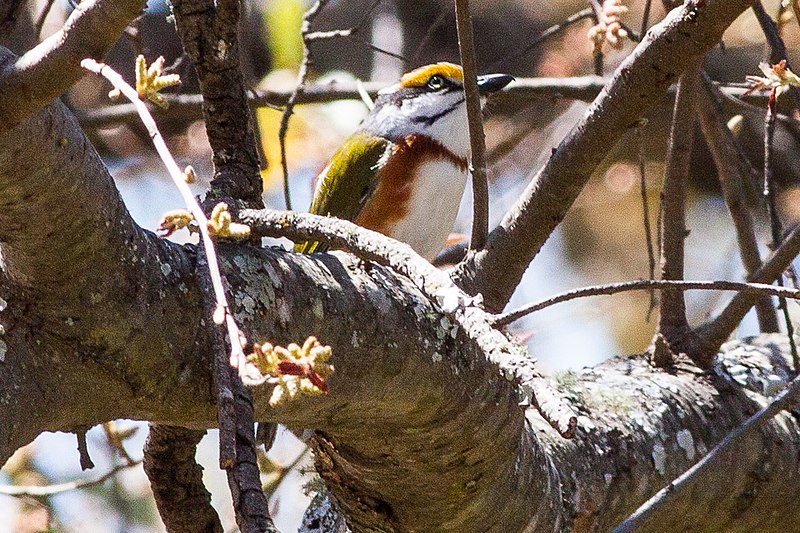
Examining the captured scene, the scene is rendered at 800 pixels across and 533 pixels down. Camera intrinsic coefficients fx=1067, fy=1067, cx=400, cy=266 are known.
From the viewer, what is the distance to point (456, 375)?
6.77ft

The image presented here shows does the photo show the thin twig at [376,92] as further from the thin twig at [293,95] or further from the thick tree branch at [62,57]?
the thick tree branch at [62,57]

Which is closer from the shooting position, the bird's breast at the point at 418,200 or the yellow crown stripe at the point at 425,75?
the bird's breast at the point at 418,200

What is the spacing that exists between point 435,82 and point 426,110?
0.17m

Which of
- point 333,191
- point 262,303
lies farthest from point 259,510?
point 333,191

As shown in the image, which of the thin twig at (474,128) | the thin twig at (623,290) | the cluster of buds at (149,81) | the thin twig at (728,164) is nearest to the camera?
the cluster of buds at (149,81)

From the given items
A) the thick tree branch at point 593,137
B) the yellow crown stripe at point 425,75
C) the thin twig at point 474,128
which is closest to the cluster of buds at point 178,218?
the thin twig at point 474,128

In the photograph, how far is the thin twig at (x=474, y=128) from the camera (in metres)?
2.27

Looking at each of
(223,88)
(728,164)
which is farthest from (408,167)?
(223,88)

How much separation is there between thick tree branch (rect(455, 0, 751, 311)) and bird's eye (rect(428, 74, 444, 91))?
1.67 meters

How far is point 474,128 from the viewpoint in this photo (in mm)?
2438

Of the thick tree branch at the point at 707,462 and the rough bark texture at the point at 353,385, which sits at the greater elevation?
the rough bark texture at the point at 353,385

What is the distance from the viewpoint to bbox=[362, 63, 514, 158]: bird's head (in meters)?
4.00

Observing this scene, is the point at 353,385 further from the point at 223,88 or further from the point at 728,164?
the point at 728,164

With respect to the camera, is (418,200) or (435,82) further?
(435,82)
